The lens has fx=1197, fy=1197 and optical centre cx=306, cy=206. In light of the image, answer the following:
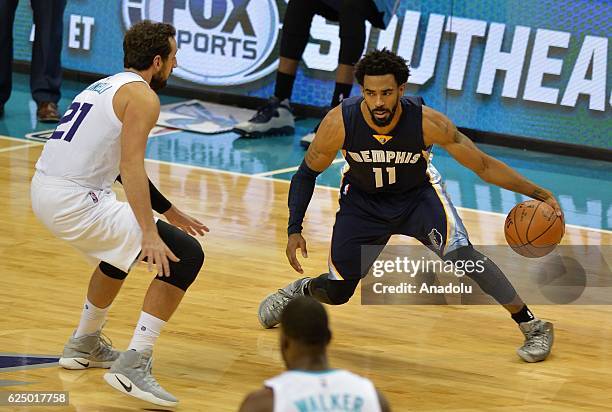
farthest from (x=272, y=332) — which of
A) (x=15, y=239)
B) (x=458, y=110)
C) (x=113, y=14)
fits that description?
(x=113, y=14)

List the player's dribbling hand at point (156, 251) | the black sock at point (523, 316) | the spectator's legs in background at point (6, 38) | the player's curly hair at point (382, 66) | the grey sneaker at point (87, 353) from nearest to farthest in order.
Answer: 1. the player's dribbling hand at point (156, 251)
2. the grey sneaker at point (87, 353)
3. the player's curly hair at point (382, 66)
4. the black sock at point (523, 316)
5. the spectator's legs in background at point (6, 38)

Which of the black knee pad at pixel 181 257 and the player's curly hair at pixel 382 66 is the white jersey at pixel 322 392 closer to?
the black knee pad at pixel 181 257

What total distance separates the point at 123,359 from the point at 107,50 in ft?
23.8

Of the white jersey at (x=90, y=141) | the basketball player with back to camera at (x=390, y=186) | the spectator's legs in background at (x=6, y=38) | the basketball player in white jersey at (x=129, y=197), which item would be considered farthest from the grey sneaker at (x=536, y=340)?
the spectator's legs in background at (x=6, y=38)

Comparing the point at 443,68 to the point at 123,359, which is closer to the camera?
the point at 123,359

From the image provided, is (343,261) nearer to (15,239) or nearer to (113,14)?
(15,239)

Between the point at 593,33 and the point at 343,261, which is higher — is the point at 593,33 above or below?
above

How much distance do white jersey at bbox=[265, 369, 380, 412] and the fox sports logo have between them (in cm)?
818

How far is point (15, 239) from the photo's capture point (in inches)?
274

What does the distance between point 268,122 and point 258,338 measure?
15.6 feet

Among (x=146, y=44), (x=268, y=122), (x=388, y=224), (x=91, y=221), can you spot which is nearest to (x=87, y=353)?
(x=91, y=221)

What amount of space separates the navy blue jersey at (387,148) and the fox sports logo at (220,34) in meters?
5.40

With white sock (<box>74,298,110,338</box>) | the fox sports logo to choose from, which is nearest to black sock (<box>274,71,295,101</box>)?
the fox sports logo

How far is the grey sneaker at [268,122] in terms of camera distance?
1015 cm
